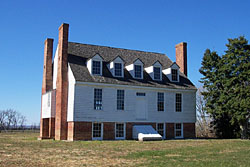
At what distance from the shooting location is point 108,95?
27.1 metres

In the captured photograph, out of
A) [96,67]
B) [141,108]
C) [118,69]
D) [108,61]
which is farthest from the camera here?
[108,61]

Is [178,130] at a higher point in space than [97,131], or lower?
lower

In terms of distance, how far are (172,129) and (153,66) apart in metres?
6.77

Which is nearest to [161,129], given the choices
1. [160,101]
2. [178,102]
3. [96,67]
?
[160,101]

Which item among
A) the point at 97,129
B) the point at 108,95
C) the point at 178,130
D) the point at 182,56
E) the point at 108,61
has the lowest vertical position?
the point at 178,130

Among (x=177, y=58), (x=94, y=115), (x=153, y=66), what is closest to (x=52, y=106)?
(x=94, y=115)

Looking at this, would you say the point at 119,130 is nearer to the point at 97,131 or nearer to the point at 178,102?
the point at 97,131

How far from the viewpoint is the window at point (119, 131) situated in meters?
27.5

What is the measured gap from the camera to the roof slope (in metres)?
26.8

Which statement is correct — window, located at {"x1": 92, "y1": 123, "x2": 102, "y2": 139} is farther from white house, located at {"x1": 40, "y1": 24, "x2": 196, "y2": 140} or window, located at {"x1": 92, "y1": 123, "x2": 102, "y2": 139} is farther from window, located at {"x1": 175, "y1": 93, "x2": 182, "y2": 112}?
window, located at {"x1": 175, "y1": 93, "x2": 182, "y2": 112}

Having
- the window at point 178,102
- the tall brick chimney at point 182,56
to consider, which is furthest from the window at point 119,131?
the tall brick chimney at point 182,56

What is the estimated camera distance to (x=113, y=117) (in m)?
27.1

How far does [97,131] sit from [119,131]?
7.51 feet

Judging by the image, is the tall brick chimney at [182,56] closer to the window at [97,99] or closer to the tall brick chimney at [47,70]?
the window at [97,99]
